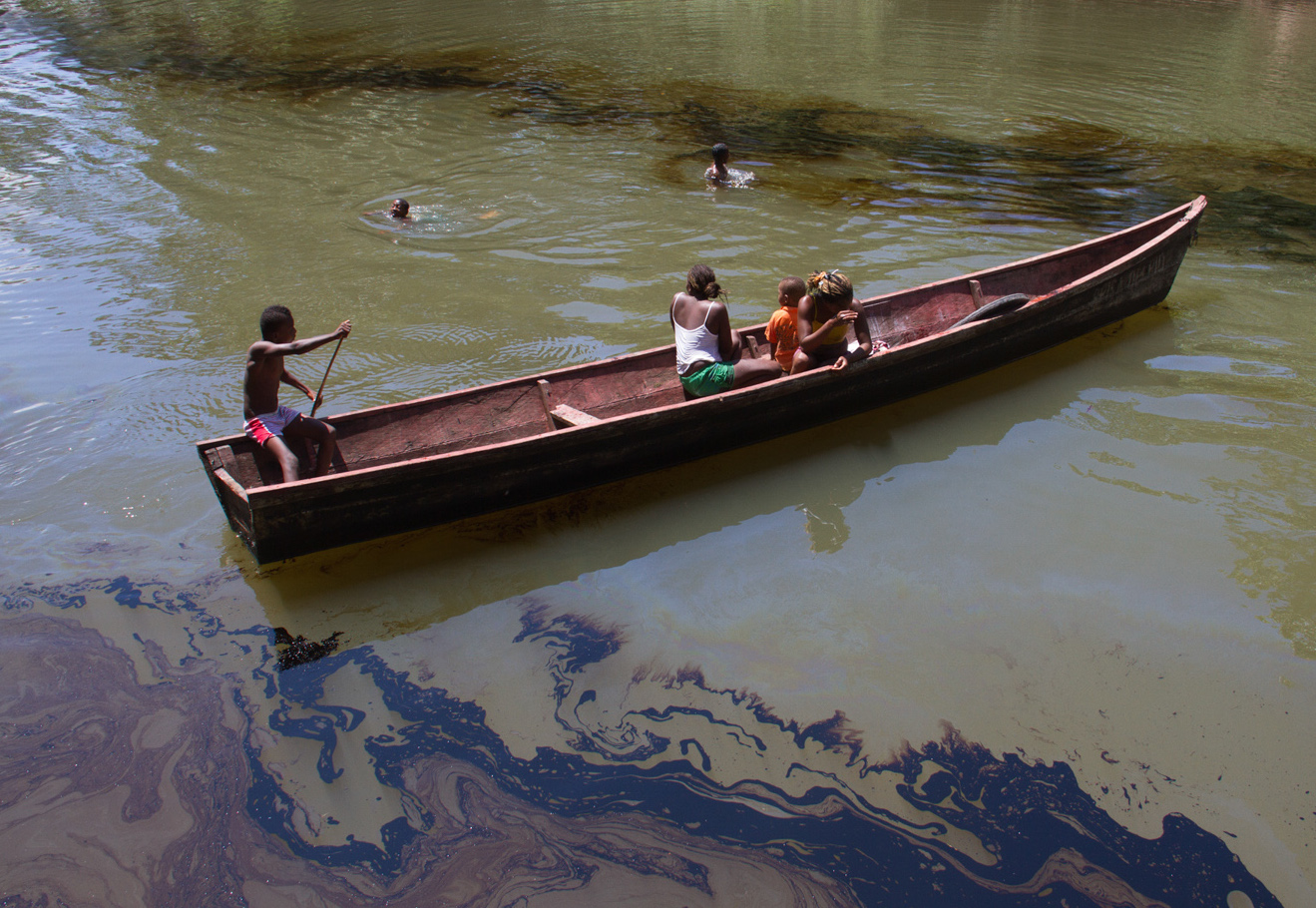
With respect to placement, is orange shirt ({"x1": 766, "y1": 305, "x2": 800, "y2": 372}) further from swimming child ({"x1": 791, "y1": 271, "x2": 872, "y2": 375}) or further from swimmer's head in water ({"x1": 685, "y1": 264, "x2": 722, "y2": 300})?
swimmer's head in water ({"x1": 685, "y1": 264, "x2": 722, "y2": 300})

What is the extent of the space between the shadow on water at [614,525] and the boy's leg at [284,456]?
0.50 meters

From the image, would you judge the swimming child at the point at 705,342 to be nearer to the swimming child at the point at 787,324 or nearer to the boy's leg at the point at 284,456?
the swimming child at the point at 787,324

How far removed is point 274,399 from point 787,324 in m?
3.56

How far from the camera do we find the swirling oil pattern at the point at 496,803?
3.28m

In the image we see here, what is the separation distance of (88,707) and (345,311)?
4.71 meters

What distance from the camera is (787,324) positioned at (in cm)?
626

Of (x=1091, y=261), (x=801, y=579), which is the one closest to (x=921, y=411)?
(x=801, y=579)

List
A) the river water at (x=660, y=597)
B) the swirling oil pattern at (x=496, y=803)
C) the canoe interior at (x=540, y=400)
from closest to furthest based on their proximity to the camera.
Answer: the swirling oil pattern at (x=496, y=803)
the river water at (x=660, y=597)
the canoe interior at (x=540, y=400)

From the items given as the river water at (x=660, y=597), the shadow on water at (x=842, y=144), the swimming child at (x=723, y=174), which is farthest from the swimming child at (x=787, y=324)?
the swimming child at (x=723, y=174)

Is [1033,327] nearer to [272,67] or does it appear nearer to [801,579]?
[801,579]

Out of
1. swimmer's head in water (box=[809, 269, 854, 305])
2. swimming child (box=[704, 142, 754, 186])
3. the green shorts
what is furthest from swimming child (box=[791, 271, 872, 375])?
swimming child (box=[704, 142, 754, 186])

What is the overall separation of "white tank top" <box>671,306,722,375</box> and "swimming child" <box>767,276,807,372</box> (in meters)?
0.59

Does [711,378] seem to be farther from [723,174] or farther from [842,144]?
[842,144]

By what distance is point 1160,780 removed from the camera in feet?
11.9
